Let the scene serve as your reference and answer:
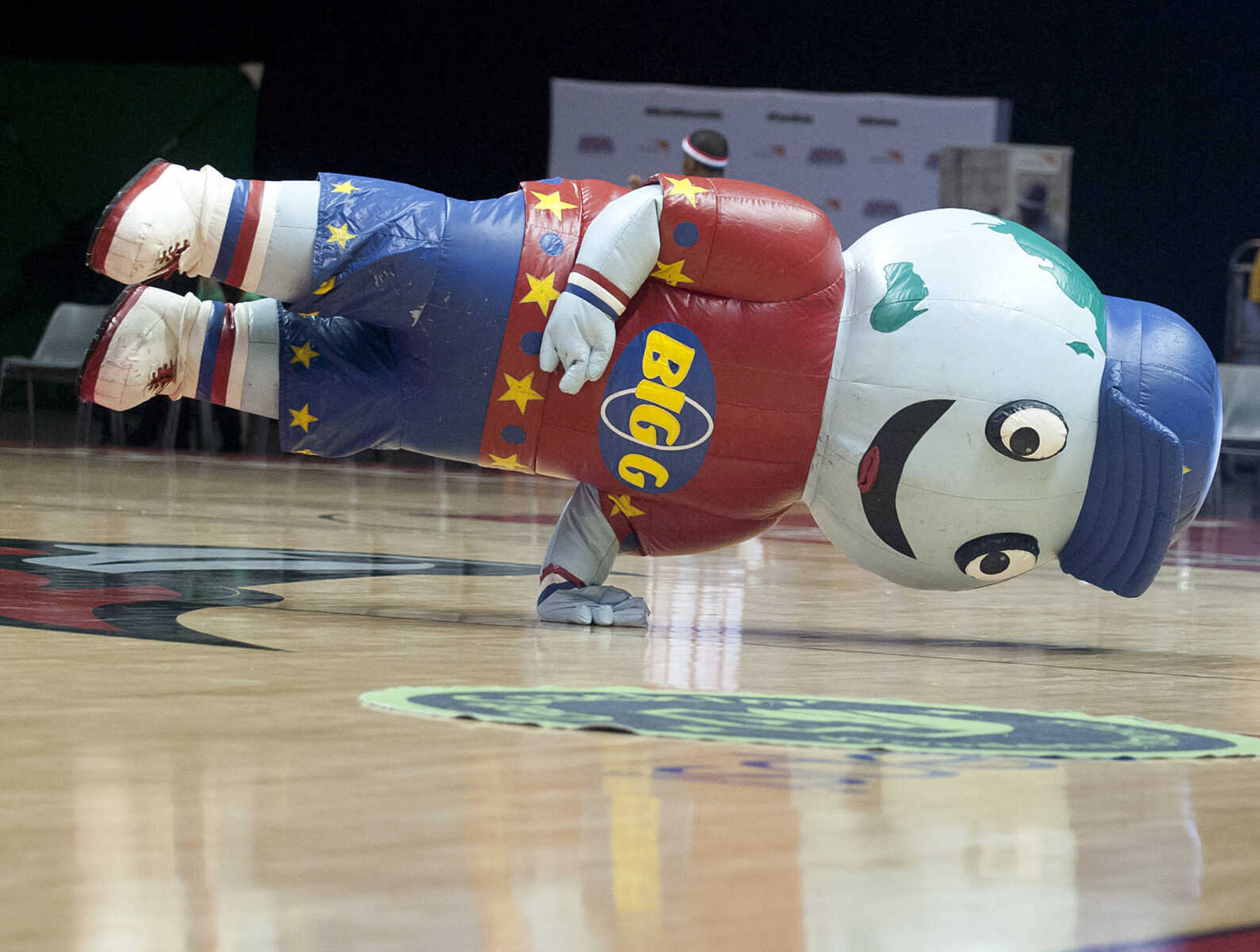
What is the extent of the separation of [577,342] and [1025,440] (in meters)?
0.65

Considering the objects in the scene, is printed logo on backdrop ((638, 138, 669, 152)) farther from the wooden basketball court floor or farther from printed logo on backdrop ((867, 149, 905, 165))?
the wooden basketball court floor

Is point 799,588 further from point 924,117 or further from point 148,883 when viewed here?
point 924,117

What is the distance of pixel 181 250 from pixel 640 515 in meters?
0.79

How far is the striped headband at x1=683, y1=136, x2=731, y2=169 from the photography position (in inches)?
163

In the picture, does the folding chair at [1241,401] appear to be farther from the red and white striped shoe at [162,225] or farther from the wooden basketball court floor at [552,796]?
the red and white striped shoe at [162,225]

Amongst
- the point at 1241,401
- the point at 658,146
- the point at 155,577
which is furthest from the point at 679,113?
the point at 155,577

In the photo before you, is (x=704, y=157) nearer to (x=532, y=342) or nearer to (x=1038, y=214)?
Answer: (x=532, y=342)

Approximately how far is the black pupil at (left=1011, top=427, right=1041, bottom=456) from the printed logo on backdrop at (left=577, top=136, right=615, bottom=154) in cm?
672

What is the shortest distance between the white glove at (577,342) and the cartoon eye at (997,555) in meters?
0.61

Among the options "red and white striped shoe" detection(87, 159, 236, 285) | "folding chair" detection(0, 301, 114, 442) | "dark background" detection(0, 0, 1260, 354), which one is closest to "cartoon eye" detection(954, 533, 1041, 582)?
"red and white striped shoe" detection(87, 159, 236, 285)

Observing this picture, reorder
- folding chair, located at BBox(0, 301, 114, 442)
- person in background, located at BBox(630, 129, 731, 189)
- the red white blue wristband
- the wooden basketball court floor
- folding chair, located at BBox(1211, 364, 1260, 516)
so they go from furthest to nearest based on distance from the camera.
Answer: folding chair, located at BBox(0, 301, 114, 442)
folding chair, located at BBox(1211, 364, 1260, 516)
person in background, located at BBox(630, 129, 731, 189)
the red white blue wristband
the wooden basketball court floor

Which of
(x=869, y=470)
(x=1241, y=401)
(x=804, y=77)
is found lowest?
(x=869, y=470)

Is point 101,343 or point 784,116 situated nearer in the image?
point 101,343

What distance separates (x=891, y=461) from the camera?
245 cm
